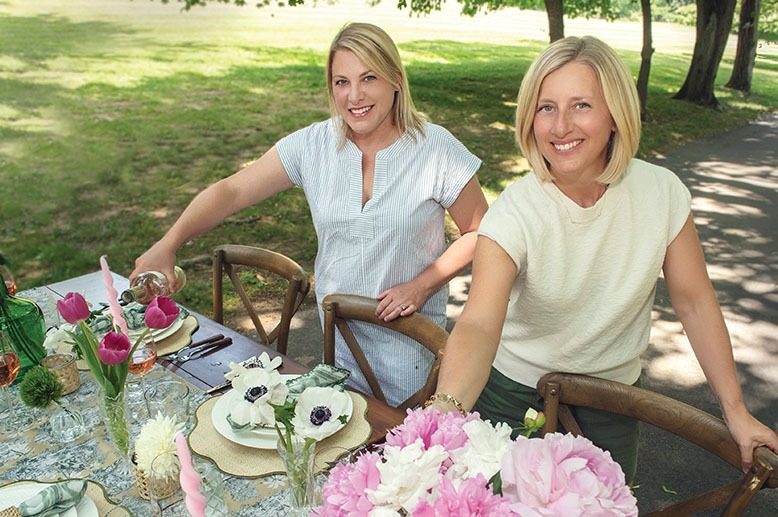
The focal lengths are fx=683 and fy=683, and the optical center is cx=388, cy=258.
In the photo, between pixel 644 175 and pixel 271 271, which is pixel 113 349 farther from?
pixel 644 175

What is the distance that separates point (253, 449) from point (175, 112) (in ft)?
32.0

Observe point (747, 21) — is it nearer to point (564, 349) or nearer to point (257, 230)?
point (257, 230)

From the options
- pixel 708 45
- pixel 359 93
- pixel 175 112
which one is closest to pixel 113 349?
pixel 359 93

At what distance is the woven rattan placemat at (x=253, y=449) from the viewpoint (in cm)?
153

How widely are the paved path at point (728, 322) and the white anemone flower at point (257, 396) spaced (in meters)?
1.92

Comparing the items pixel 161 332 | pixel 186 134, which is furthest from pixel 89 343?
pixel 186 134

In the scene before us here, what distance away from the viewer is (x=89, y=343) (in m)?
1.52

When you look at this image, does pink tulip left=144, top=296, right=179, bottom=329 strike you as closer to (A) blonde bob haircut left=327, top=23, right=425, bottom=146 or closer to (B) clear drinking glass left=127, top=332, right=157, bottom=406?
(B) clear drinking glass left=127, top=332, right=157, bottom=406

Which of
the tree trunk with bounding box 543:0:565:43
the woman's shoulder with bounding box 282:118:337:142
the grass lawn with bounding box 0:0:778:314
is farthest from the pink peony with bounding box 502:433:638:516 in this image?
the tree trunk with bounding box 543:0:565:43

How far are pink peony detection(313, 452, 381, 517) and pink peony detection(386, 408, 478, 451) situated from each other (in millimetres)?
47

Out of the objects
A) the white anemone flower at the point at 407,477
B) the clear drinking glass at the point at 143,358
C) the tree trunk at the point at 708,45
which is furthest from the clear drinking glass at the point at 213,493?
the tree trunk at the point at 708,45

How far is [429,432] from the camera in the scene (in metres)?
0.93

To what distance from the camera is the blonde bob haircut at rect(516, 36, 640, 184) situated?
5.17 feet

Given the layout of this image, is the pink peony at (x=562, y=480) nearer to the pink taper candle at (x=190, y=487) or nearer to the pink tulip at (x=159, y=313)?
the pink taper candle at (x=190, y=487)
